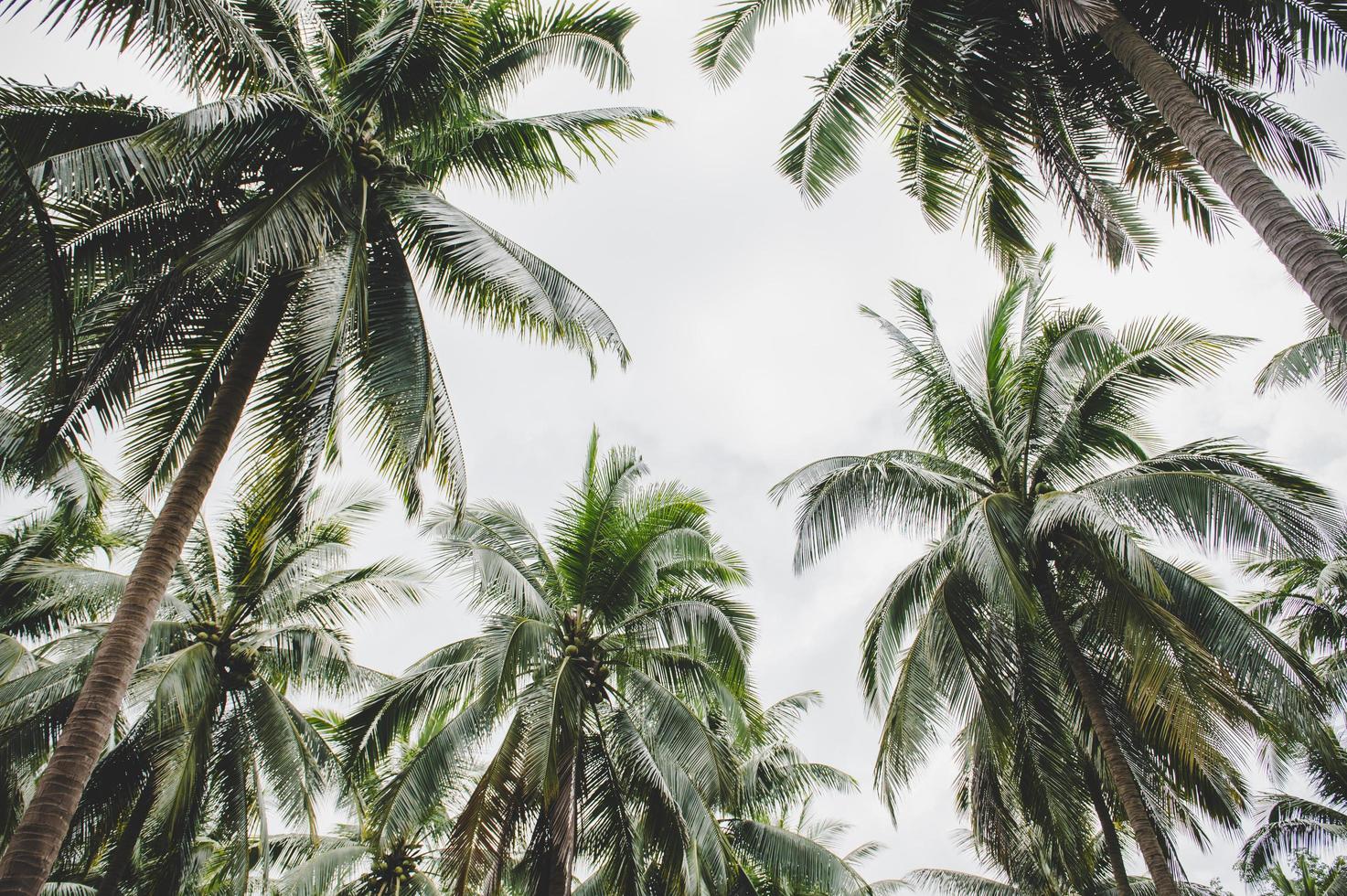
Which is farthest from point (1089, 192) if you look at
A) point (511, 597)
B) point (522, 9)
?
point (511, 597)

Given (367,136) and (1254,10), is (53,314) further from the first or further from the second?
(1254,10)

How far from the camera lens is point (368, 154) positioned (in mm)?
7965

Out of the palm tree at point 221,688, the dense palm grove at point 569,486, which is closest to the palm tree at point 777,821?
the dense palm grove at point 569,486

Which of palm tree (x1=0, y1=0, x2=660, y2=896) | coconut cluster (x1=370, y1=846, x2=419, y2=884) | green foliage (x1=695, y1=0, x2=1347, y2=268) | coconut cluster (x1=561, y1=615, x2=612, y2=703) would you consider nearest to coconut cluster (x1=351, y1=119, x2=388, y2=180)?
palm tree (x1=0, y1=0, x2=660, y2=896)

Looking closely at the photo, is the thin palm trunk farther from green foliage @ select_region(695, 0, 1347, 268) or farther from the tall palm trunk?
green foliage @ select_region(695, 0, 1347, 268)

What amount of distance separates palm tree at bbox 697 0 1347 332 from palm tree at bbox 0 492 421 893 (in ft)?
28.2

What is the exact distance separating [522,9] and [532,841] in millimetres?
9800

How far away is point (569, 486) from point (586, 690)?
2.96m

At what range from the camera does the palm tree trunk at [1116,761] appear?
9.00 m

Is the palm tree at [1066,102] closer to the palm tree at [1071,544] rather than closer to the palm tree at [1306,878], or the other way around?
the palm tree at [1071,544]

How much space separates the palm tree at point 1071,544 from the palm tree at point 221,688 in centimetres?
707

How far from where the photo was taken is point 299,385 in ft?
26.6

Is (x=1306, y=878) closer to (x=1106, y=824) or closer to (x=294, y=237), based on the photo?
(x=1106, y=824)

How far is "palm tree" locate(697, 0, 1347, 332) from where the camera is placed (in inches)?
242
